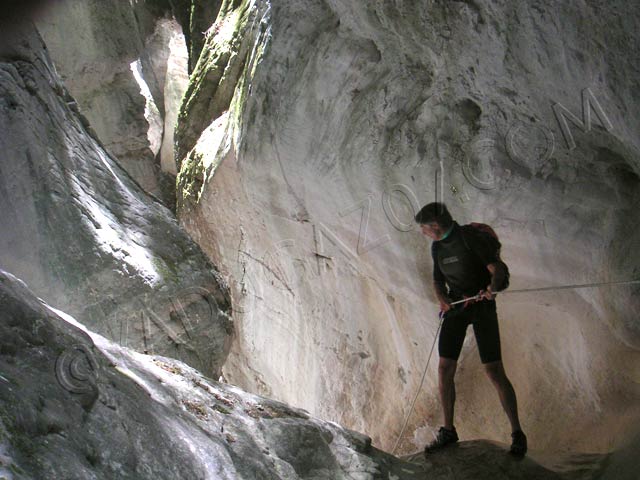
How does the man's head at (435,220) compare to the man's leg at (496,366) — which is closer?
the man's leg at (496,366)

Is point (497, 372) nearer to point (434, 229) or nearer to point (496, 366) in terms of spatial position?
point (496, 366)

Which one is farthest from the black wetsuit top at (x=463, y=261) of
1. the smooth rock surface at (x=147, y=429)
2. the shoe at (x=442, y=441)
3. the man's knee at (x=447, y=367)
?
the smooth rock surface at (x=147, y=429)

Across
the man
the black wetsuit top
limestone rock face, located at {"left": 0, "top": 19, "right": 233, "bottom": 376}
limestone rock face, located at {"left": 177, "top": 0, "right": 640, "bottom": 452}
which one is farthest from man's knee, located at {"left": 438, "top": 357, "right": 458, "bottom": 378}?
limestone rock face, located at {"left": 0, "top": 19, "right": 233, "bottom": 376}

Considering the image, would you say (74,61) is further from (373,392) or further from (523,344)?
(523,344)

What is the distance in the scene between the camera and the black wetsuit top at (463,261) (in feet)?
12.6

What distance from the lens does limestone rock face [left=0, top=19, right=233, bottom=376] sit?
4152mm

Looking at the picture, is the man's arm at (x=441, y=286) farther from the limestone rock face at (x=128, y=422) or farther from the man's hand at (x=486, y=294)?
the limestone rock face at (x=128, y=422)

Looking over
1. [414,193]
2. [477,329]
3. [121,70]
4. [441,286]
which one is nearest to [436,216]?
[441,286]

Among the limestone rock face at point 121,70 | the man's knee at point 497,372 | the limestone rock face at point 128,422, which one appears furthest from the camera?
the limestone rock face at point 121,70

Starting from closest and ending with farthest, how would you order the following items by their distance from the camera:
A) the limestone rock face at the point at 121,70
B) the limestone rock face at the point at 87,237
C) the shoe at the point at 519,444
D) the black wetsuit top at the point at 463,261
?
1. the shoe at the point at 519,444
2. the black wetsuit top at the point at 463,261
3. the limestone rock face at the point at 87,237
4. the limestone rock face at the point at 121,70

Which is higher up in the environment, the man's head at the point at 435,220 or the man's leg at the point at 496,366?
the man's head at the point at 435,220

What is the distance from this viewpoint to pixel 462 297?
3.95 m

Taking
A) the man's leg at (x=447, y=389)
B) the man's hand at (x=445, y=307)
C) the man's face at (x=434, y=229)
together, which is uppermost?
the man's face at (x=434, y=229)

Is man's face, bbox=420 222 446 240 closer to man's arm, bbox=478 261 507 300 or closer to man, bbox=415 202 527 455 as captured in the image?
man, bbox=415 202 527 455
